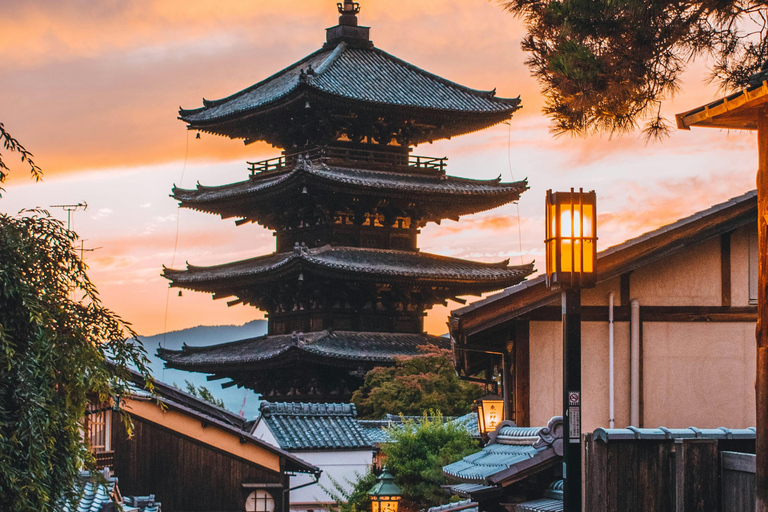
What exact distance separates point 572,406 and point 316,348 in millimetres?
27113

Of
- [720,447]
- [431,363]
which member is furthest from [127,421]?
[431,363]

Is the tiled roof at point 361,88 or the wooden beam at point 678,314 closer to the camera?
the wooden beam at point 678,314

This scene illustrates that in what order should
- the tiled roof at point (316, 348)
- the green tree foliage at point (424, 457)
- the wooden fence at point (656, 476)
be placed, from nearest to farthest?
the wooden fence at point (656, 476) → the green tree foliage at point (424, 457) → the tiled roof at point (316, 348)

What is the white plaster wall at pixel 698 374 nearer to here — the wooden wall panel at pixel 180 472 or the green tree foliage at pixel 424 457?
the green tree foliage at pixel 424 457

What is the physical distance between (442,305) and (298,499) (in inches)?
529

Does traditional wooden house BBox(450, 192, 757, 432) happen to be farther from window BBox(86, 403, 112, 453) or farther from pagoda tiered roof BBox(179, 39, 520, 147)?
pagoda tiered roof BBox(179, 39, 520, 147)

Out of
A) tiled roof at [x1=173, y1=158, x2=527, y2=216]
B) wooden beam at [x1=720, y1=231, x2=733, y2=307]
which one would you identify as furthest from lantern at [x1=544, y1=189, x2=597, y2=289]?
tiled roof at [x1=173, y1=158, x2=527, y2=216]

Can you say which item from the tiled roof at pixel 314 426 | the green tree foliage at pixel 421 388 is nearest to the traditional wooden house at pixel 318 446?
the tiled roof at pixel 314 426

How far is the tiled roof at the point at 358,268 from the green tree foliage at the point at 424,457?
13.2 metres

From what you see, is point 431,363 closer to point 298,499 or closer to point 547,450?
point 298,499

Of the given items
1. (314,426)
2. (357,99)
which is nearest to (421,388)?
(314,426)

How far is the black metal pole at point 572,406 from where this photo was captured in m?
8.92

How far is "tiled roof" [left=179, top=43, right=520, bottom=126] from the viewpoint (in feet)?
125

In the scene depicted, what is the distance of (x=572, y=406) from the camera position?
8969mm
